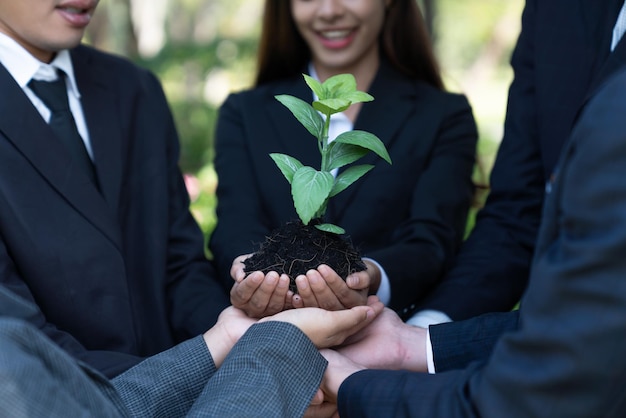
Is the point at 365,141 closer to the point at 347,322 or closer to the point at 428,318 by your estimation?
the point at 347,322

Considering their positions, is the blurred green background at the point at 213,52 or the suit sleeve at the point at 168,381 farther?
the blurred green background at the point at 213,52

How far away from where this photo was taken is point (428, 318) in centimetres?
260

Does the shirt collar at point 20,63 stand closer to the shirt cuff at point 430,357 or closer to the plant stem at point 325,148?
the plant stem at point 325,148

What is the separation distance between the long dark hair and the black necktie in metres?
0.92

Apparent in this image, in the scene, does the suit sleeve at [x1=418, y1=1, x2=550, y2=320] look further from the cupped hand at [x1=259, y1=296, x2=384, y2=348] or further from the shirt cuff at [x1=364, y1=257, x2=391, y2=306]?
the cupped hand at [x1=259, y1=296, x2=384, y2=348]

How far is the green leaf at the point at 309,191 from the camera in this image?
194 cm

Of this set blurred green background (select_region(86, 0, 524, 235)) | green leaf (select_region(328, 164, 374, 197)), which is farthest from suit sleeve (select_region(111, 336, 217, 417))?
blurred green background (select_region(86, 0, 524, 235))

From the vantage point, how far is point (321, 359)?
1963mm

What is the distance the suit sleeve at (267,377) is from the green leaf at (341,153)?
18.3 inches

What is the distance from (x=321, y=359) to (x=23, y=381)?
82cm

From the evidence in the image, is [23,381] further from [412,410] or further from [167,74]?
[167,74]

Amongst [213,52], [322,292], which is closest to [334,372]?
[322,292]

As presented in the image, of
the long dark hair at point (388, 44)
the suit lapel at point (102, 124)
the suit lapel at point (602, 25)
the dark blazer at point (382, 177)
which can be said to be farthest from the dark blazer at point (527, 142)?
the suit lapel at point (102, 124)

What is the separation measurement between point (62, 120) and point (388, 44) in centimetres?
130
